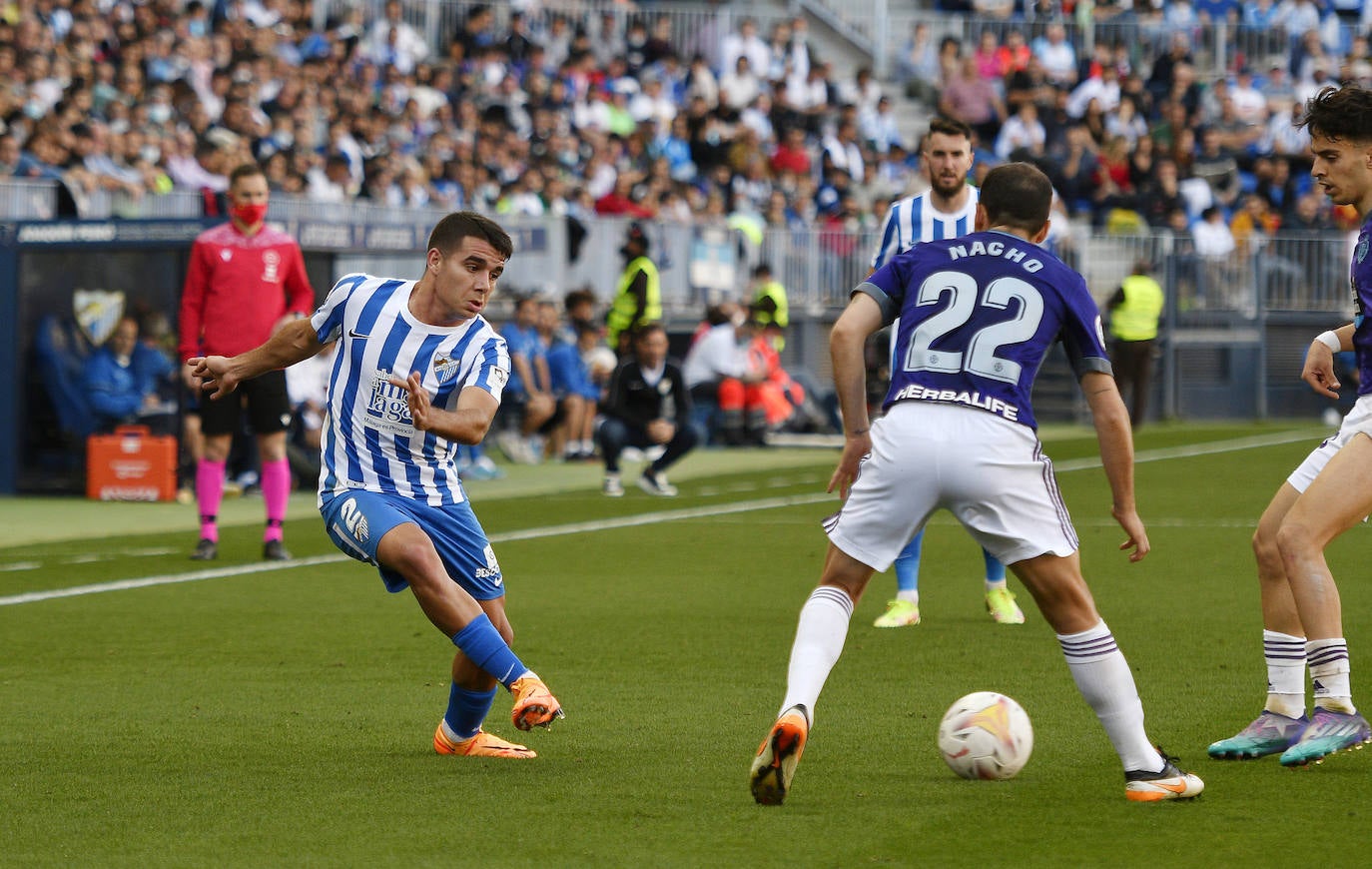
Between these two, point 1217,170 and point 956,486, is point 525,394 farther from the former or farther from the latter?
point 956,486

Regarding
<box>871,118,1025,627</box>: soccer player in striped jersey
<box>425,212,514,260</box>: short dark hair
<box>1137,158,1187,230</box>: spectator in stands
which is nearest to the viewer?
<box>425,212,514,260</box>: short dark hair

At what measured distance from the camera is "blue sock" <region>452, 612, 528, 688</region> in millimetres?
5918

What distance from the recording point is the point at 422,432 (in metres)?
6.01

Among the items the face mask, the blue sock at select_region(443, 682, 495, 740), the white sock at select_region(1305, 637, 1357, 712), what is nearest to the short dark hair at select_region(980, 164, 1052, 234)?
the white sock at select_region(1305, 637, 1357, 712)

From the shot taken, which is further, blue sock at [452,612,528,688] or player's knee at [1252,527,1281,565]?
player's knee at [1252,527,1281,565]

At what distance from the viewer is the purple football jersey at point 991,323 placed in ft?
17.6

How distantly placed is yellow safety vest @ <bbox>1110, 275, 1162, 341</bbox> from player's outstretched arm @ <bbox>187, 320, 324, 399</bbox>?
19227mm

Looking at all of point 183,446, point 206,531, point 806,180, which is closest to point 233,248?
point 206,531

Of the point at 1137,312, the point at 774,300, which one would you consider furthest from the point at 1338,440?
the point at 1137,312

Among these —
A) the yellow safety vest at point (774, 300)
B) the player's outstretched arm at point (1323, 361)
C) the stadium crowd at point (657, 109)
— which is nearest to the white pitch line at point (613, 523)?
the player's outstretched arm at point (1323, 361)

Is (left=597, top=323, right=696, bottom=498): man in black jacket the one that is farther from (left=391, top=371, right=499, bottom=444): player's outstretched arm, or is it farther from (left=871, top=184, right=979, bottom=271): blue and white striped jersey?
(left=391, top=371, right=499, bottom=444): player's outstretched arm

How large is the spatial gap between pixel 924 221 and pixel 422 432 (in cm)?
385

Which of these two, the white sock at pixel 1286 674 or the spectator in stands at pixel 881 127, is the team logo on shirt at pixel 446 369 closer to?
the white sock at pixel 1286 674

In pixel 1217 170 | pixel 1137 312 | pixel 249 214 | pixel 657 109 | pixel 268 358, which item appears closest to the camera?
→ pixel 268 358
